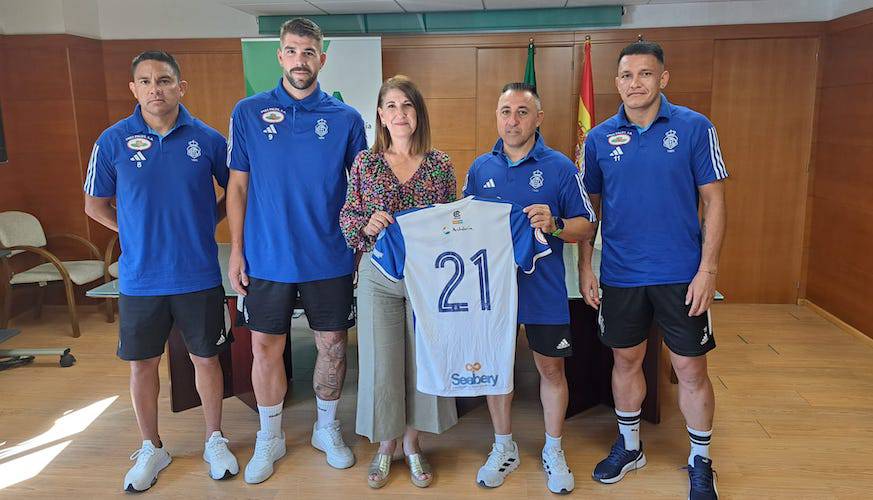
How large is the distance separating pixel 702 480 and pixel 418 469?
112 cm

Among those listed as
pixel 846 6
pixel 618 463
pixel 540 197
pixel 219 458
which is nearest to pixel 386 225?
pixel 540 197

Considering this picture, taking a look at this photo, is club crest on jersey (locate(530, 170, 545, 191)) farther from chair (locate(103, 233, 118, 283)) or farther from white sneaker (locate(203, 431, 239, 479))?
chair (locate(103, 233, 118, 283))

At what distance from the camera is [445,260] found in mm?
2340

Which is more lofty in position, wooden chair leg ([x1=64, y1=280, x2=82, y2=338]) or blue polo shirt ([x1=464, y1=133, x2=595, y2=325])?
blue polo shirt ([x1=464, y1=133, x2=595, y2=325])

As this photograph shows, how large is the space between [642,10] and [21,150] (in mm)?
5255

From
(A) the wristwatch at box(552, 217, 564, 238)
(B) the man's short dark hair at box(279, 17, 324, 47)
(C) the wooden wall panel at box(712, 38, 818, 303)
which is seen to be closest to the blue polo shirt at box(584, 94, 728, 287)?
(A) the wristwatch at box(552, 217, 564, 238)

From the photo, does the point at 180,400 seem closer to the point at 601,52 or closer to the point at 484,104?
the point at 484,104

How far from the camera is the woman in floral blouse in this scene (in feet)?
7.66

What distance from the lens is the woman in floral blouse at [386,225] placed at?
2.34 metres

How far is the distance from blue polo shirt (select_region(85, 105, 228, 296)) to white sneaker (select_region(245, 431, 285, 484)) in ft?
2.40

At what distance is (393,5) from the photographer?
200 inches

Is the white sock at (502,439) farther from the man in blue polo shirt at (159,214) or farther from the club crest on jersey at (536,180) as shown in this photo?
the man in blue polo shirt at (159,214)

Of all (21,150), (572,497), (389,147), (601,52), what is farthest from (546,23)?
(21,150)

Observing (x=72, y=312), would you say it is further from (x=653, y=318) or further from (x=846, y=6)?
→ (x=846, y=6)
